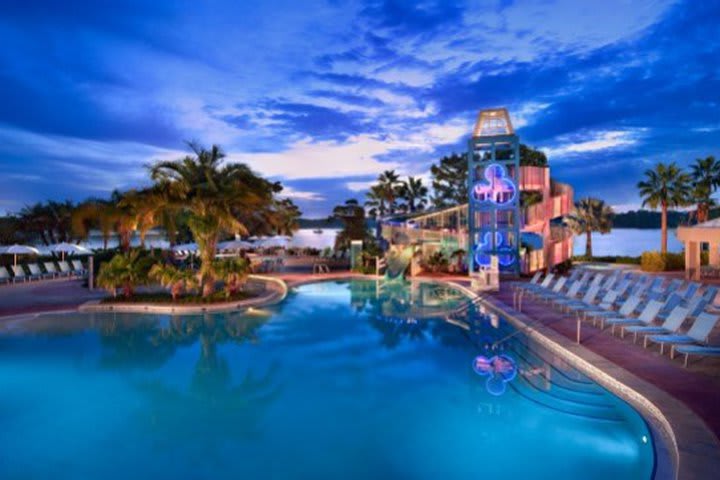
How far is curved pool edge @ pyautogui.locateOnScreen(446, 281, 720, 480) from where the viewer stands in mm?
4559

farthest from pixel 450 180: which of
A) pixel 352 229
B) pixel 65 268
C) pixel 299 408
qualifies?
pixel 299 408

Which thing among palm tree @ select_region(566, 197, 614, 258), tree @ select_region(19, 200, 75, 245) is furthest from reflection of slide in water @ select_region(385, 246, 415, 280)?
tree @ select_region(19, 200, 75, 245)

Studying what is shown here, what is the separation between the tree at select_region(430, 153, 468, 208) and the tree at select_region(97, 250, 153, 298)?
106 feet

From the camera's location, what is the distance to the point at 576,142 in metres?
47.0

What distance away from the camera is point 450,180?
45.2 m

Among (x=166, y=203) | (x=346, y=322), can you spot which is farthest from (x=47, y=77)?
(x=346, y=322)

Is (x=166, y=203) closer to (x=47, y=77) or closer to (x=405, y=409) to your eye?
(x=405, y=409)

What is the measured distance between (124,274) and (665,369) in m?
14.6

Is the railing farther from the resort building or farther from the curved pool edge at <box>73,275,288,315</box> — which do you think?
the curved pool edge at <box>73,275,288,315</box>

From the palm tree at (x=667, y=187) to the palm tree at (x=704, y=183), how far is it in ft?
2.23

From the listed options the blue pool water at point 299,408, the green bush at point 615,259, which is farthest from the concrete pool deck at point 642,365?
the green bush at point 615,259

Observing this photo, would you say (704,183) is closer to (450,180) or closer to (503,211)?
(503,211)

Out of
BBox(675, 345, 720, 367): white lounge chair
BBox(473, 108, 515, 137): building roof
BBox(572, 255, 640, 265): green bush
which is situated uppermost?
BBox(473, 108, 515, 137): building roof

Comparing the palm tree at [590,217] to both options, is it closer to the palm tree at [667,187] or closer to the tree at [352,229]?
the palm tree at [667,187]
